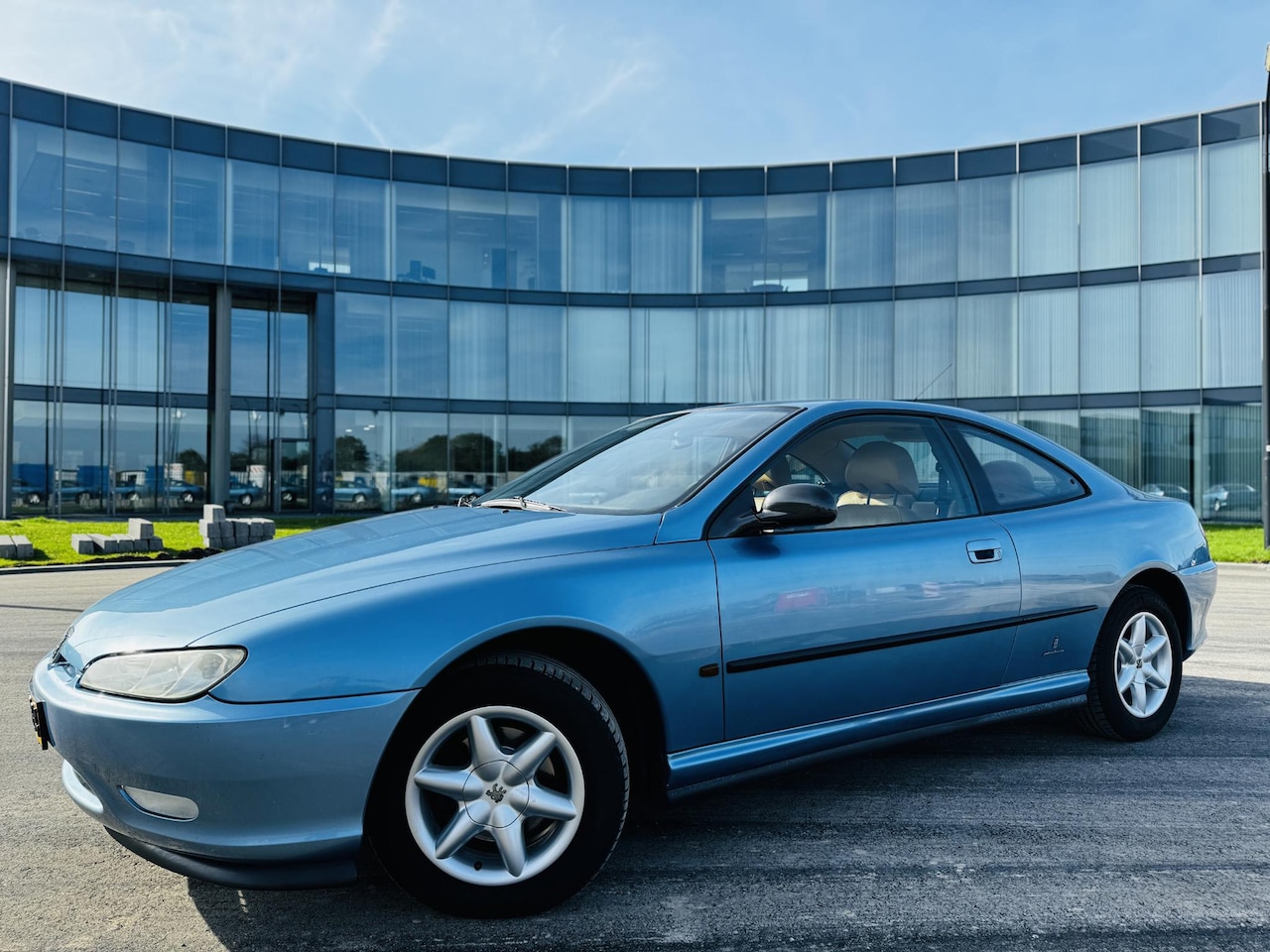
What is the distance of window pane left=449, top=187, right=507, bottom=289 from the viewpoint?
26375mm

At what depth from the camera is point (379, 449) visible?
26.1m

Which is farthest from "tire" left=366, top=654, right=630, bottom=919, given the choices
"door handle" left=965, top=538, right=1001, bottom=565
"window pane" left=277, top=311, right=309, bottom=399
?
"window pane" left=277, top=311, right=309, bottom=399

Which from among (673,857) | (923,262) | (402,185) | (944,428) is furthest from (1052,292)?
(673,857)

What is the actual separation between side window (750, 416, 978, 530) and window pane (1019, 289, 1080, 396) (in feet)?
73.7

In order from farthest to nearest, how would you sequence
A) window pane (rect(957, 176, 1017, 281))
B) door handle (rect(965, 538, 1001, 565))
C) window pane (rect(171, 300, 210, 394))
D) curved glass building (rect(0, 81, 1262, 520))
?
window pane (rect(171, 300, 210, 394)) < window pane (rect(957, 176, 1017, 281)) < curved glass building (rect(0, 81, 1262, 520)) < door handle (rect(965, 538, 1001, 565))

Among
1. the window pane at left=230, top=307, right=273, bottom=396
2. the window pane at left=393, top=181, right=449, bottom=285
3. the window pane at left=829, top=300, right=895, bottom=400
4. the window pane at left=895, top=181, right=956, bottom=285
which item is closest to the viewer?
the window pane at left=895, top=181, right=956, bottom=285

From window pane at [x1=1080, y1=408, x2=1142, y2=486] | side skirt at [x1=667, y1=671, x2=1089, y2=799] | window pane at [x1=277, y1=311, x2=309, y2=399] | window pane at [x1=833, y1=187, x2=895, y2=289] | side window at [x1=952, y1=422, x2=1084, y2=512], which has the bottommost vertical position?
side skirt at [x1=667, y1=671, x2=1089, y2=799]

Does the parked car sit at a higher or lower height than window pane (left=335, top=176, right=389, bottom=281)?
lower

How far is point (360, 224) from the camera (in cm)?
2584

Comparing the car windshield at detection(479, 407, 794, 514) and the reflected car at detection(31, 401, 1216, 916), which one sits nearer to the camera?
the reflected car at detection(31, 401, 1216, 916)

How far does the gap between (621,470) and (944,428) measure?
143 centimetres

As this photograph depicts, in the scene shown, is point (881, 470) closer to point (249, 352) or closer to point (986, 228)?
point (986, 228)

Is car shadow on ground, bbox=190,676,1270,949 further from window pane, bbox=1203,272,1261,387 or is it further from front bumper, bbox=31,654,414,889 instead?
window pane, bbox=1203,272,1261,387

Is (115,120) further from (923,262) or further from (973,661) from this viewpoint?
(973,661)
